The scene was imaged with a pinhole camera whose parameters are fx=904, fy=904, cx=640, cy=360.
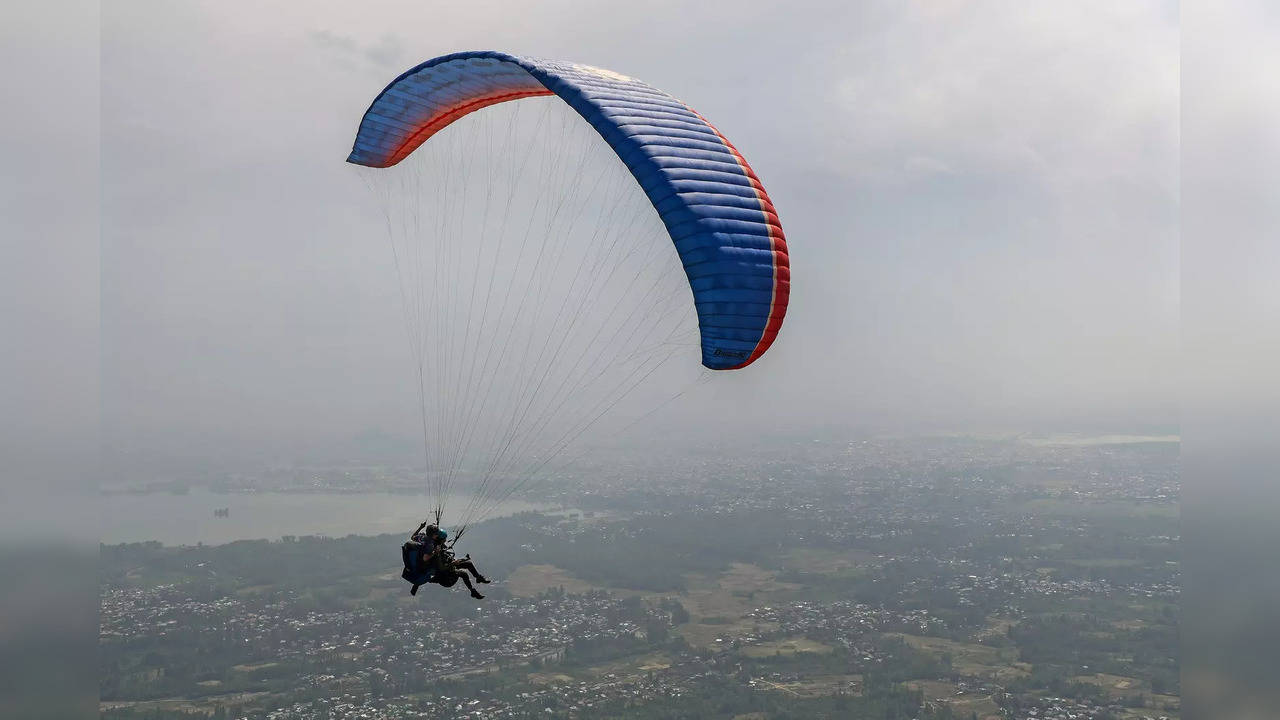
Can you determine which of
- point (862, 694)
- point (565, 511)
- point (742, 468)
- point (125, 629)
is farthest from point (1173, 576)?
point (125, 629)

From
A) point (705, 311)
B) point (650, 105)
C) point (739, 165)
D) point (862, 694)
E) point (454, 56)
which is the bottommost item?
point (862, 694)

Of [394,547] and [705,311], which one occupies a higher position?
[705,311]

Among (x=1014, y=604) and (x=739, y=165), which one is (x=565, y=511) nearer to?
(x=1014, y=604)

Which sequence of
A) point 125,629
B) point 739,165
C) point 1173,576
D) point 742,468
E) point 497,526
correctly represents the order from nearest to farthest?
point 739,165 → point 125,629 → point 1173,576 → point 497,526 → point 742,468

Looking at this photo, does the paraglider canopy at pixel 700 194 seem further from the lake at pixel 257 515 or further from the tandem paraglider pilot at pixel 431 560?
the lake at pixel 257 515

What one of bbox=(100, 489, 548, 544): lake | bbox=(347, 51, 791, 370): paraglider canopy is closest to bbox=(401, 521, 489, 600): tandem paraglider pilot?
bbox=(347, 51, 791, 370): paraglider canopy

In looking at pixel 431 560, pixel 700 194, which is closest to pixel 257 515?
pixel 431 560

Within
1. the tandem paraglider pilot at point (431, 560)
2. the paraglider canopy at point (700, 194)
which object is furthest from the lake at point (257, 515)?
the paraglider canopy at point (700, 194)

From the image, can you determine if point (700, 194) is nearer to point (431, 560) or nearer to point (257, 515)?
point (431, 560)
